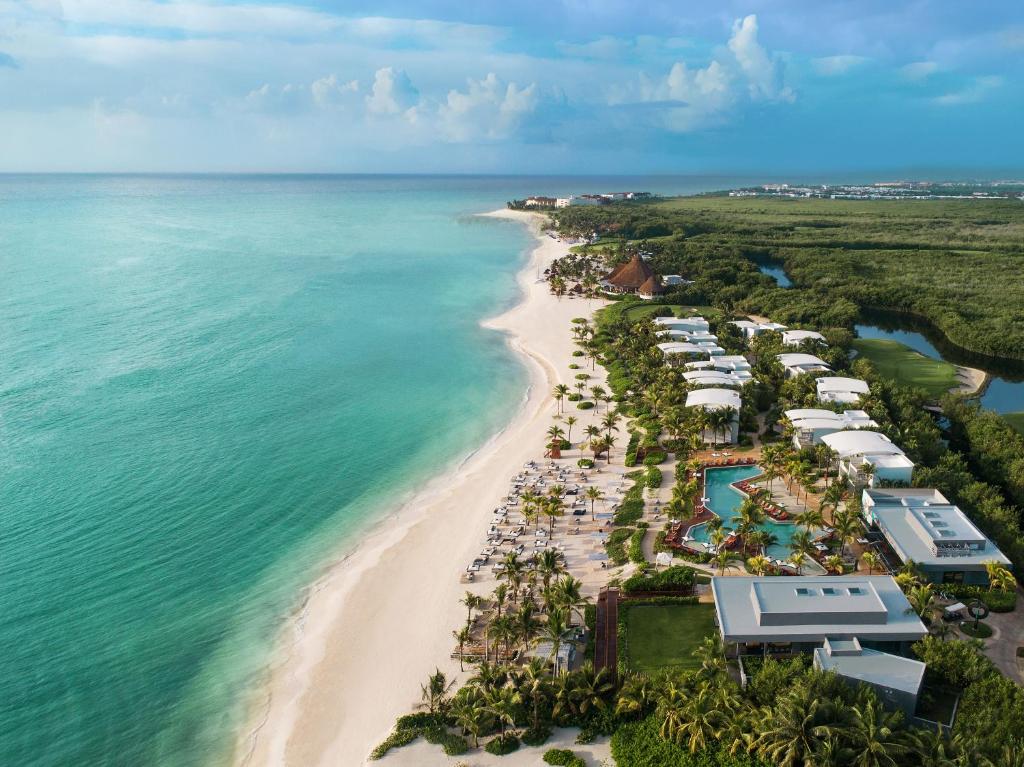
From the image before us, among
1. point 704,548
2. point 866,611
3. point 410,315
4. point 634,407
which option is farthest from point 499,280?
point 866,611

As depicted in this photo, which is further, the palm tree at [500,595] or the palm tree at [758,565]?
the palm tree at [758,565]

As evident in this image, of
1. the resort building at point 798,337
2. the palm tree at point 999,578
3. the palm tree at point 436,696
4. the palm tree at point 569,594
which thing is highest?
the resort building at point 798,337

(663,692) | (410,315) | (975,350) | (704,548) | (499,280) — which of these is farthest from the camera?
(499,280)

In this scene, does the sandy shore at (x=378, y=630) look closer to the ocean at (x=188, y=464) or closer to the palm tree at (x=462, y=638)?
the palm tree at (x=462, y=638)

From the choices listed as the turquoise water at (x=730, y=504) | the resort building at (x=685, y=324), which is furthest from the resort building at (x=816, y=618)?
the resort building at (x=685, y=324)

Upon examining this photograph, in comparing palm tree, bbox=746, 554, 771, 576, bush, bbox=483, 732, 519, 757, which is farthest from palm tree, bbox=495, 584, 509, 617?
palm tree, bbox=746, 554, 771, 576

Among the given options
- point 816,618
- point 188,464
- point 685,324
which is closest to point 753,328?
point 685,324

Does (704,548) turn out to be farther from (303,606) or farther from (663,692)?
(303,606)
